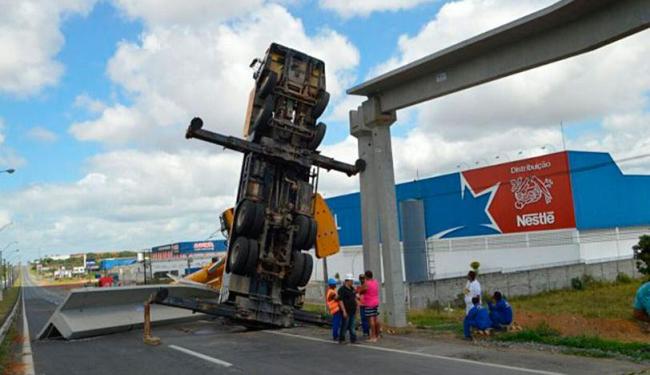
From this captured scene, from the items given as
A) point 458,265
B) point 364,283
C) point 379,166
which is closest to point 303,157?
point 379,166

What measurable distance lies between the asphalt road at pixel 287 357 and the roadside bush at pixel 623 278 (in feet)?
72.7

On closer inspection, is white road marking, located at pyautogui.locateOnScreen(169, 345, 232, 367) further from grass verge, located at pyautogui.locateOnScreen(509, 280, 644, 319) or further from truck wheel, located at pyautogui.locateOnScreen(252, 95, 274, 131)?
grass verge, located at pyautogui.locateOnScreen(509, 280, 644, 319)

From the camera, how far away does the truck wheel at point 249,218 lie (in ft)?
45.9

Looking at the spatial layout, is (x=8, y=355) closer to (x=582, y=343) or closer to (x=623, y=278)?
(x=582, y=343)

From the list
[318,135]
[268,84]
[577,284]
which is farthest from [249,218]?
[577,284]

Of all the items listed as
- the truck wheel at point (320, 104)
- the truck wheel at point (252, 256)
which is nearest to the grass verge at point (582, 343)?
the truck wheel at point (252, 256)

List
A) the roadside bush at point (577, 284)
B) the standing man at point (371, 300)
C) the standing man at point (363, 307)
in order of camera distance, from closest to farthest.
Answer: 1. the standing man at point (371, 300)
2. the standing man at point (363, 307)
3. the roadside bush at point (577, 284)

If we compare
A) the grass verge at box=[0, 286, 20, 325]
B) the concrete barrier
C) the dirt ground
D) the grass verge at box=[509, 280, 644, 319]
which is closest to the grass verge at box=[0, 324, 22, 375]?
the concrete barrier

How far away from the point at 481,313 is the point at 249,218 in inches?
218

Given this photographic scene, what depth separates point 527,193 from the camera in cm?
3512

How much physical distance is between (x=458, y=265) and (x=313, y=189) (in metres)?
26.4

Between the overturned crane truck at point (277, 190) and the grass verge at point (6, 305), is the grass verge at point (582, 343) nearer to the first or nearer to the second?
the overturned crane truck at point (277, 190)

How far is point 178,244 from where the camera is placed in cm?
9406

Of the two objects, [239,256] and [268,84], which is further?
[268,84]
